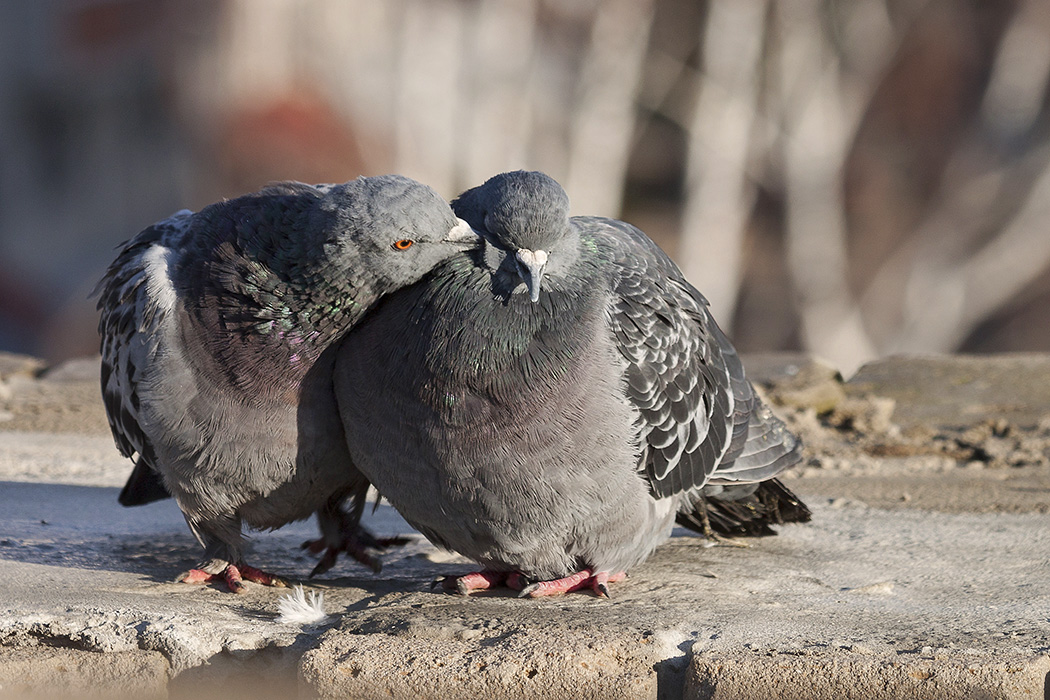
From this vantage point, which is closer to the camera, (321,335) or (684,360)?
(321,335)

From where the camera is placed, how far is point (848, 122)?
14531 mm

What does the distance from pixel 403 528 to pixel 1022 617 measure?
2539 millimetres

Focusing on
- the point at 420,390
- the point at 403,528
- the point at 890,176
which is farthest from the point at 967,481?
the point at 890,176

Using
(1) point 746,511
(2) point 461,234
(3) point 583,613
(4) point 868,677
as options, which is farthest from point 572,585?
(2) point 461,234

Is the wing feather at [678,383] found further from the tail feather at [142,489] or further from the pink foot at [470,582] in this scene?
the tail feather at [142,489]

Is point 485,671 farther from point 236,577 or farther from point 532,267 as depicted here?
point 236,577

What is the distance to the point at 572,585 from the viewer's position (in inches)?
154

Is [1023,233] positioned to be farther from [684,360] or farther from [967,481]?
[684,360]

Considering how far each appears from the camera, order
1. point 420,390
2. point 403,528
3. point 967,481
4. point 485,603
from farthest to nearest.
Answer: point 967,481 → point 403,528 → point 485,603 → point 420,390

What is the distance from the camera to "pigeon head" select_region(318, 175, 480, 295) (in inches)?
137

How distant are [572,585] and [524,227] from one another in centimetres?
126

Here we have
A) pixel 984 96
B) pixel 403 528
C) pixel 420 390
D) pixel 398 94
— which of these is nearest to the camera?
pixel 420 390

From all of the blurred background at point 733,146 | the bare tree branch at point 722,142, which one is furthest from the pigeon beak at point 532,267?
the bare tree branch at point 722,142

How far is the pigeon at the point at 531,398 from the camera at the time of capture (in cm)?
349
